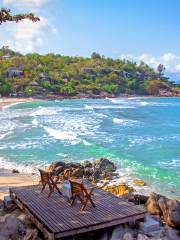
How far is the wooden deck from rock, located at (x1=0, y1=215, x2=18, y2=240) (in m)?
0.69

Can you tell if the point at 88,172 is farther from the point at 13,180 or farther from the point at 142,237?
the point at 142,237

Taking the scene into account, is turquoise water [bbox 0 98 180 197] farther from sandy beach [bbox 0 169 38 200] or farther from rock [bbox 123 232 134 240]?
rock [bbox 123 232 134 240]

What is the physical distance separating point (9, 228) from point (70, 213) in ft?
5.91

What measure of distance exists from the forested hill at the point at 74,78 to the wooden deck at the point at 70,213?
283 feet

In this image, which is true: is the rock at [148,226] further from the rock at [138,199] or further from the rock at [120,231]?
the rock at [138,199]

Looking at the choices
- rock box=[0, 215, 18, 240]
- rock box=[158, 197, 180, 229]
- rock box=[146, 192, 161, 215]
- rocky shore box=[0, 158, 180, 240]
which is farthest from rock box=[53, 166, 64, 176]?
rock box=[0, 215, 18, 240]

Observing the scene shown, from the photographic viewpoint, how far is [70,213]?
35.8ft

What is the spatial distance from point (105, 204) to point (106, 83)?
394 feet

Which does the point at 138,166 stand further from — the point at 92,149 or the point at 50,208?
the point at 50,208

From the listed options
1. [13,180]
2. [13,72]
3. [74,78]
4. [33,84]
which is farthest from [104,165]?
[74,78]

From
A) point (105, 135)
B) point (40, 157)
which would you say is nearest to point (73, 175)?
point (40, 157)

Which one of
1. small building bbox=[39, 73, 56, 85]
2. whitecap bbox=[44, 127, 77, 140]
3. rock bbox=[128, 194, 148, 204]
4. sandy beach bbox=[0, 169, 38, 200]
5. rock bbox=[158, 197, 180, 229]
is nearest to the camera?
rock bbox=[158, 197, 180, 229]

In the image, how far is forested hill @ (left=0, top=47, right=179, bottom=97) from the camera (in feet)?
343

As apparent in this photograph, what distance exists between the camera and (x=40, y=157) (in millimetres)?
28562
